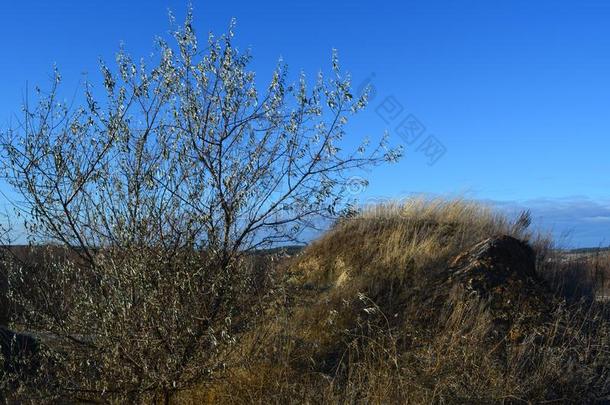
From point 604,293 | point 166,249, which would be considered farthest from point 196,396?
point 604,293

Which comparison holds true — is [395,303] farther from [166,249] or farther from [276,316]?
[166,249]

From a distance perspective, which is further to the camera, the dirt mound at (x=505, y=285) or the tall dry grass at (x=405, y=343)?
the dirt mound at (x=505, y=285)

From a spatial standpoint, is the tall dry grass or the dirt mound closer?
the tall dry grass

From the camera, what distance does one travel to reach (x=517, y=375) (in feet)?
19.4

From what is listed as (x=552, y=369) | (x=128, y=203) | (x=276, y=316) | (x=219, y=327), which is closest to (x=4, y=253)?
(x=128, y=203)

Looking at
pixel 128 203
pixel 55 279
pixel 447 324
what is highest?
pixel 128 203

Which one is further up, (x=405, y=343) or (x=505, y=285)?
(x=505, y=285)

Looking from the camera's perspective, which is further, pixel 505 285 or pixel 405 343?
pixel 505 285

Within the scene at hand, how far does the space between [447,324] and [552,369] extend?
1295 mm

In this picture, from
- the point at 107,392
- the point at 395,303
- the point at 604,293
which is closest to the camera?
A: the point at 107,392

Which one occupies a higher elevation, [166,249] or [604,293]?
[166,249]

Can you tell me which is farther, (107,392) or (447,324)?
(447,324)

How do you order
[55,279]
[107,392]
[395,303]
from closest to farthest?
[107,392] → [55,279] → [395,303]

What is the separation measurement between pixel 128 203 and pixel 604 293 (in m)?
8.62
